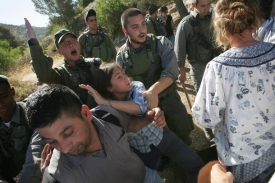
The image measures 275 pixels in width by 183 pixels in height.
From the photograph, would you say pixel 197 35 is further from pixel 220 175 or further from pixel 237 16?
pixel 220 175

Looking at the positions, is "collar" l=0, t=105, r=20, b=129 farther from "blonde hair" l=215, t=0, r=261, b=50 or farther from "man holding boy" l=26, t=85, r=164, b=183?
"blonde hair" l=215, t=0, r=261, b=50

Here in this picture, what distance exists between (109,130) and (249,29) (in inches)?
43.4

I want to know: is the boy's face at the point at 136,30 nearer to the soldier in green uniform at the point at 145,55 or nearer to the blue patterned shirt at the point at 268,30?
the soldier in green uniform at the point at 145,55

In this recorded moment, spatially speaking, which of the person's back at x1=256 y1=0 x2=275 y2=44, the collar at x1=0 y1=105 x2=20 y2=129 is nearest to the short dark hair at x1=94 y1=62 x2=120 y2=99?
the collar at x1=0 y1=105 x2=20 y2=129

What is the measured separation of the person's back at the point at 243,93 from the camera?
52.1 inches

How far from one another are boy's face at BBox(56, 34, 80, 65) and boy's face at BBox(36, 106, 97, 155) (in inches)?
57.4

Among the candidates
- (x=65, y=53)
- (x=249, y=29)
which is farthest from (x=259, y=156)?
(x=65, y=53)

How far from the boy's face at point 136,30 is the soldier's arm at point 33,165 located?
152 cm

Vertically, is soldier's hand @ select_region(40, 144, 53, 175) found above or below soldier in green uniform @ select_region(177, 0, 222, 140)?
below

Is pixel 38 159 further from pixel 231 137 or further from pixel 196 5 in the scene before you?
pixel 196 5

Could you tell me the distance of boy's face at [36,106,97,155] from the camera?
1.34 metres

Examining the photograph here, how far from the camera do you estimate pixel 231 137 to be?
1445mm

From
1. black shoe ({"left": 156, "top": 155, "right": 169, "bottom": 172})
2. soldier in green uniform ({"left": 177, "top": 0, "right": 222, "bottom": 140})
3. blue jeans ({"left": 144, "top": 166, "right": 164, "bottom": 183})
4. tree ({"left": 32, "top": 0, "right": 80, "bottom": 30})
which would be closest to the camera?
blue jeans ({"left": 144, "top": 166, "right": 164, "bottom": 183})

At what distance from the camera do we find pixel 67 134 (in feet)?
4.46
